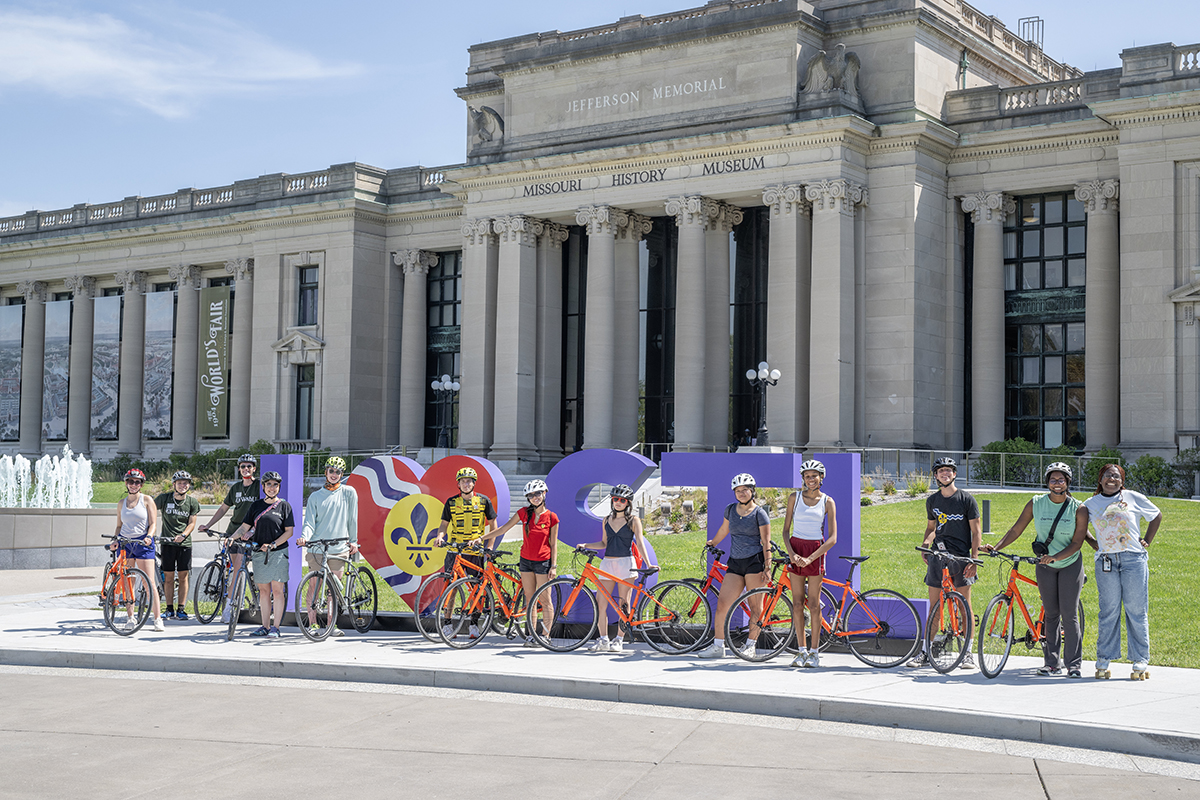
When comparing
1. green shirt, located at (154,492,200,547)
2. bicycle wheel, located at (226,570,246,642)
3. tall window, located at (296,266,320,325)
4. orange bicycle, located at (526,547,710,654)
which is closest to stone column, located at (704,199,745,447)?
tall window, located at (296,266,320,325)

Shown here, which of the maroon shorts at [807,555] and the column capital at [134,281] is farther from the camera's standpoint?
the column capital at [134,281]

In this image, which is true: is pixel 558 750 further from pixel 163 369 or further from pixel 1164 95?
pixel 163 369

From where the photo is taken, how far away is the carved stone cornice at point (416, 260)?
180ft

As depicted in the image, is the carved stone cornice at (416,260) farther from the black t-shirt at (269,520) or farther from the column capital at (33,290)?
the black t-shirt at (269,520)

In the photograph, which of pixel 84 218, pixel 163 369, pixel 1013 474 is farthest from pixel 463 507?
pixel 84 218

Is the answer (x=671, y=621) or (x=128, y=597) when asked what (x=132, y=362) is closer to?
(x=128, y=597)

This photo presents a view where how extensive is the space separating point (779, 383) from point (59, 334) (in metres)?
40.5

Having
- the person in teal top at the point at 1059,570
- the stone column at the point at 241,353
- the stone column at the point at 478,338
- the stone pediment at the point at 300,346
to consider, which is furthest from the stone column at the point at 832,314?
the stone column at the point at 241,353

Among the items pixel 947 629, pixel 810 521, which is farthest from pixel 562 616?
pixel 947 629

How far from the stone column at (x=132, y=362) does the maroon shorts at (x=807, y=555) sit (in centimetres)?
5263

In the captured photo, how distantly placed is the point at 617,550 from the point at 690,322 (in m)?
28.2

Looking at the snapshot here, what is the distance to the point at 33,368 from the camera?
6562 centimetres

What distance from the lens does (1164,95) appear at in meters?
37.1

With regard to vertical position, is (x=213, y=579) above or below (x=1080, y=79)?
below
